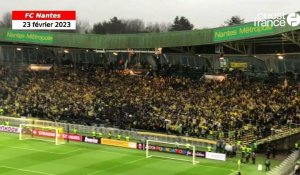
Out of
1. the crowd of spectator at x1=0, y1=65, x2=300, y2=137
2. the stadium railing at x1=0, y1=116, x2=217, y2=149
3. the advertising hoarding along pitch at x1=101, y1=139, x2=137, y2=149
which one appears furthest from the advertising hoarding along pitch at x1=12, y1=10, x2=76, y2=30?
the advertising hoarding along pitch at x1=101, y1=139, x2=137, y2=149

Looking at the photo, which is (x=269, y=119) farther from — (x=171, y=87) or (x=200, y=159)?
(x=171, y=87)

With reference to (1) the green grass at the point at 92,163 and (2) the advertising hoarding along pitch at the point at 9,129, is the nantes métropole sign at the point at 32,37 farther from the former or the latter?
(1) the green grass at the point at 92,163

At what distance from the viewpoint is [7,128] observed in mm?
54906

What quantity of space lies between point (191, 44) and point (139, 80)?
14.1m

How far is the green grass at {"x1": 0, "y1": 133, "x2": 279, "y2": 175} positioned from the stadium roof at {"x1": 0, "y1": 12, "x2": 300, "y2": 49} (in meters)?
12.5

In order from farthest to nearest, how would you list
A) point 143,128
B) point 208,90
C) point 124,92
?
point 124,92 → point 208,90 → point 143,128

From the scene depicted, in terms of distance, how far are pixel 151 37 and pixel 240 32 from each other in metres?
14.0

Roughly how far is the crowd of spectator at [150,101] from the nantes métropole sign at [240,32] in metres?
7.76

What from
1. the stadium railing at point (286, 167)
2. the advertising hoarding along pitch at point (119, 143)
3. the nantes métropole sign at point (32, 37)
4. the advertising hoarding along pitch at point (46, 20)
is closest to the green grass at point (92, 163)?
the advertising hoarding along pitch at point (119, 143)

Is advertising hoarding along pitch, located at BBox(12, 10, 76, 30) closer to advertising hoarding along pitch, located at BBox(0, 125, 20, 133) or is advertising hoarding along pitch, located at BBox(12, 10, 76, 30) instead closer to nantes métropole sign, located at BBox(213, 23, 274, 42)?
advertising hoarding along pitch, located at BBox(0, 125, 20, 133)

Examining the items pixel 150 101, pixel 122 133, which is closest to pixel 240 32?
pixel 122 133

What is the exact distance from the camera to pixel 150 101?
59.4 m

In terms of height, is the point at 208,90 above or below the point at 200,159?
above

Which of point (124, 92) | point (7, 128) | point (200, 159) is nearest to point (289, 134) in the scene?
point (200, 159)
